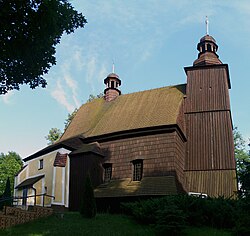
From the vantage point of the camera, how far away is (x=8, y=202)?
83.1ft

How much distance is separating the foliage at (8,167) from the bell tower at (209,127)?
33303 mm

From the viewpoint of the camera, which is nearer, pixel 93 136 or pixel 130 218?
pixel 130 218

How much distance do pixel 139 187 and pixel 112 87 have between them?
12.1 meters

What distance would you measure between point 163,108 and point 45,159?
906 cm

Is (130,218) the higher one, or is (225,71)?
(225,71)

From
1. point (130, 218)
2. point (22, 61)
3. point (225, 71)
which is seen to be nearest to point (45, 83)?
point (22, 61)

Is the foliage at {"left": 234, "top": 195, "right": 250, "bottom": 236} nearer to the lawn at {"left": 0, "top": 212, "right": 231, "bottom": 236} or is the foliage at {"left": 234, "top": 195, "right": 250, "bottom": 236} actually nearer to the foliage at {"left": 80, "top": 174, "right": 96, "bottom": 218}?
the lawn at {"left": 0, "top": 212, "right": 231, "bottom": 236}

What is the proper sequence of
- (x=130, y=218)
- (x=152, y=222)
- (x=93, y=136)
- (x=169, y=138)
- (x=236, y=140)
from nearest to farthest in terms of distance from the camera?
(x=152, y=222) → (x=130, y=218) → (x=169, y=138) → (x=93, y=136) → (x=236, y=140)

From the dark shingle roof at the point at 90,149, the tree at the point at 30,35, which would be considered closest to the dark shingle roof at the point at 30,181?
the dark shingle roof at the point at 90,149

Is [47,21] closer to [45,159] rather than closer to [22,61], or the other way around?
[22,61]

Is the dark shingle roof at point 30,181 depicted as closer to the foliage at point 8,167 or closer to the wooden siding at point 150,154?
the wooden siding at point 150,154

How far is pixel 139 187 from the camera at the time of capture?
69.7ft

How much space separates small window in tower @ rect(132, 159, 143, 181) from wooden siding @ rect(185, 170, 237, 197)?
305 cm

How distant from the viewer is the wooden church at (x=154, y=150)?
21922 millimetres
